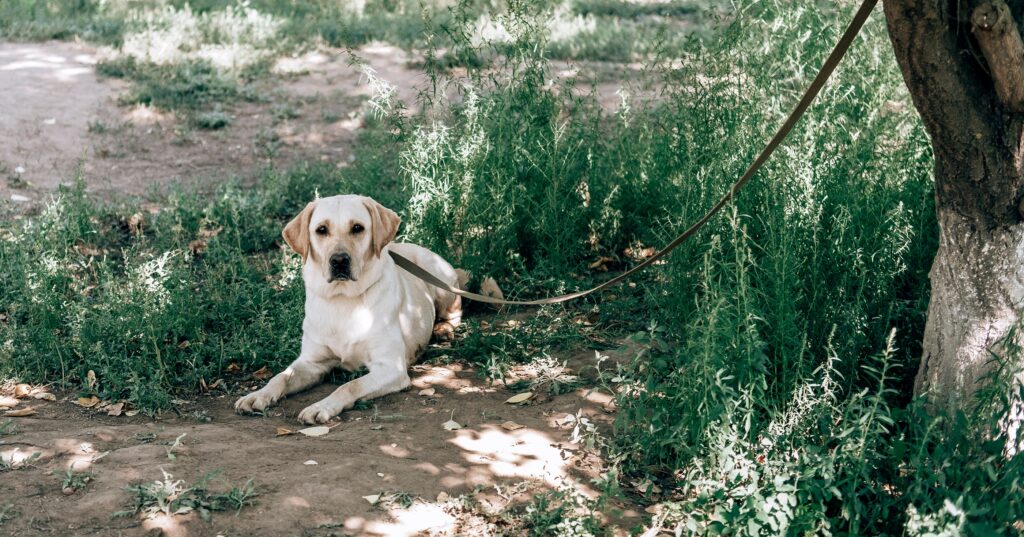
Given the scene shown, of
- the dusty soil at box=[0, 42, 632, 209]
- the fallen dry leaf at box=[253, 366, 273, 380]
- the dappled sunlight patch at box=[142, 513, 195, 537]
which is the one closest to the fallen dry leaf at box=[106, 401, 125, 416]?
the fallen dry leaf at box=[253, 366, 273, 380]

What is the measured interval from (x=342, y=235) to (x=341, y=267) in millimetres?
176

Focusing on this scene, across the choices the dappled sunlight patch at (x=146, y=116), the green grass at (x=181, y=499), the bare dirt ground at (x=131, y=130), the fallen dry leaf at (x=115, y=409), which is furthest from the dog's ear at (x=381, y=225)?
the dappled sunlight patch at (x=146, y=116)

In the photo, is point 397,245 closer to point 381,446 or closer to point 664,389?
point 381,446

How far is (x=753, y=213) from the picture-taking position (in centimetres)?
505

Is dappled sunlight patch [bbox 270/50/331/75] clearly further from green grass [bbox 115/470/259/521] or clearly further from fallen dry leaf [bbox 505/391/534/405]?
green grass [bbox 115/470/259/521]

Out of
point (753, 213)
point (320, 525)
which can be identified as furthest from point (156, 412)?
point (753, 213)

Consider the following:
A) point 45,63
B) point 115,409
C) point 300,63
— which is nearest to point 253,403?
point 115,409

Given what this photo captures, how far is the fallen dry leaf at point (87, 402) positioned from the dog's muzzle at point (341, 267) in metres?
1.34

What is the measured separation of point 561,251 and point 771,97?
5.38 feet

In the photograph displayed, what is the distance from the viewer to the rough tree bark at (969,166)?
131 inches

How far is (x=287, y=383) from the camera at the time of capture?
16.5ft

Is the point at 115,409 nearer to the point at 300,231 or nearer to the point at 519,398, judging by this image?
the point at 300,231

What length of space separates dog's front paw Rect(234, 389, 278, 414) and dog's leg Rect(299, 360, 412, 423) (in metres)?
0.24

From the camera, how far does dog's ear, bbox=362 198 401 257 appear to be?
512 cm
